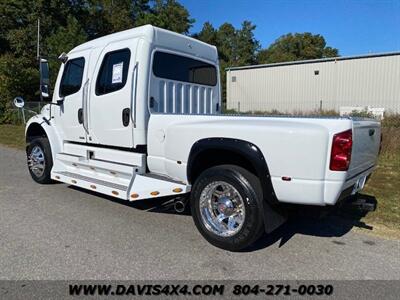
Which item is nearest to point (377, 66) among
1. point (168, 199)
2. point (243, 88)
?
point (243, 88)

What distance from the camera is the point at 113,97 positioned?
18.5 feet

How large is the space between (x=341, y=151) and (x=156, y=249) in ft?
7.28

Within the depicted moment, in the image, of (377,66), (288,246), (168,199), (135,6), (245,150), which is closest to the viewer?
(245,150)

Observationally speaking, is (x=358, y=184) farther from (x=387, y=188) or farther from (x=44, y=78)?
(x=44, y=78)

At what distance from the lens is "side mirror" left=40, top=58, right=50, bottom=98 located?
675cm

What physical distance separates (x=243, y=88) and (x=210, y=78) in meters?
28.5

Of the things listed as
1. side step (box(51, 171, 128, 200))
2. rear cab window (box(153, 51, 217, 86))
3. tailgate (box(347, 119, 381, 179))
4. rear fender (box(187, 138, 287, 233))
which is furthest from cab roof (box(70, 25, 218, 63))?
tailgate (box(347, 119, 381, 179))

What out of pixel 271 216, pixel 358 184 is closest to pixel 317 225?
pixel 358 184

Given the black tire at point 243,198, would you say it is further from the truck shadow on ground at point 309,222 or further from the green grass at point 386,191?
the green grass at point 386,191

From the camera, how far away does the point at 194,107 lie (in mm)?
6387

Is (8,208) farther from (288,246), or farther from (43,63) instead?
(288,246)

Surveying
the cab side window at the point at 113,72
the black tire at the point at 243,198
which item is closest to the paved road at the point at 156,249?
the black tire at the point at 243,198

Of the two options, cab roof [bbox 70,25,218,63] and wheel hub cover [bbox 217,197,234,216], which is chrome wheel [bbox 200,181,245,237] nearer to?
wheel hub cover [bbox 217,197,234,216]

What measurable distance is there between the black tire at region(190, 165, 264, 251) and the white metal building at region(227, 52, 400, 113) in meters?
25.1
